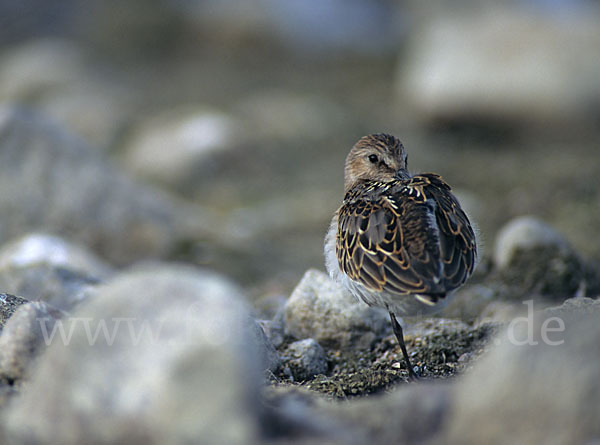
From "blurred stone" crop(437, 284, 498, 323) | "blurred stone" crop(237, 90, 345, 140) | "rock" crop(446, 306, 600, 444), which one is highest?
"blurred stone" crop(237, 90, 345, 140)

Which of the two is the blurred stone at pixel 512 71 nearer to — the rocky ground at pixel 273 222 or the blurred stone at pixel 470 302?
the rocky ground at pixel 273 222

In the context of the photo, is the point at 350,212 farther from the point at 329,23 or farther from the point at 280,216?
the point at 329,23

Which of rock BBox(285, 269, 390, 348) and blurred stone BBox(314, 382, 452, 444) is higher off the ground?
rock BBox(285, 269, 390, 348)

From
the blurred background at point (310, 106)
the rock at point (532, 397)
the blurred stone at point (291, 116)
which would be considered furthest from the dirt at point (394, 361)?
the blurred stone at point (291, 116)

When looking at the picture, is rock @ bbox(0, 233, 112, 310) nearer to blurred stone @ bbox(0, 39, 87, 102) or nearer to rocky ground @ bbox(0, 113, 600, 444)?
rocky ground @ bbox(0, 113, 600, 444)

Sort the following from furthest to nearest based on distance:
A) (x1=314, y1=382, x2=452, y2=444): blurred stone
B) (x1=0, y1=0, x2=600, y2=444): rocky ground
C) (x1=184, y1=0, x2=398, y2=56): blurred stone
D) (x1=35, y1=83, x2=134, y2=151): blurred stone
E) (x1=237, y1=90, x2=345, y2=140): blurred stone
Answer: (x1=184, y1=0, x2=398, y2=56): blurred stone
(x1=35, y1=83, x2=134, y2=151): blurred stone
(x1=237, y1=90, x2=345, y2=140): blurred stone
(x1=314, y1=382, x2=452, y2=444): blurred stone
(x1=0, y1=0, x2=600, y2=444): rocky ground

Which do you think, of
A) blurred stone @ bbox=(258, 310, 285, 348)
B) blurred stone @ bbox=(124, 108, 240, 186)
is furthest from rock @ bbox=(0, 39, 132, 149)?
blurred stone @ bbox=(258, 310, 285, 348)

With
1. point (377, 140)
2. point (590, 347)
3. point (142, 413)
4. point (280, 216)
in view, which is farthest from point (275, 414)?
point (280, 216)
